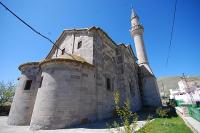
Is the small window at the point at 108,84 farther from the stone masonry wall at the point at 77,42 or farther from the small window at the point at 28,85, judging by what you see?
the small window at the point at 28,85

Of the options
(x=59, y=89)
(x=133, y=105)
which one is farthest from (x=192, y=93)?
(x=59, y=89)

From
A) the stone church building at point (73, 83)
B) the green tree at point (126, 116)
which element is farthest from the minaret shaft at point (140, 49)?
the green tree at point (126, 116)

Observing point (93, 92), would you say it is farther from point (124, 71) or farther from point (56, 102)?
point (124, 71)

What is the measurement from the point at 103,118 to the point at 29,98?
7.05m

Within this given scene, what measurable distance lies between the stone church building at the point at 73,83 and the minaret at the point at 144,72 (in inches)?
199

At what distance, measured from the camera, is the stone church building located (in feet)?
30.3

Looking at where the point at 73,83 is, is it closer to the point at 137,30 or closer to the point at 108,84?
the point at 108,84

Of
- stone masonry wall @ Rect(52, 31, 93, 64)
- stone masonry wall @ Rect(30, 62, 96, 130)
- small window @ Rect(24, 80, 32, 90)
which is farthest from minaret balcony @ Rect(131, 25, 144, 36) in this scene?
small window @ Rect(24, 80, 32, 90)

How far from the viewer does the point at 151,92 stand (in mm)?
22078

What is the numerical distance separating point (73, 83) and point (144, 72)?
55.8 ft

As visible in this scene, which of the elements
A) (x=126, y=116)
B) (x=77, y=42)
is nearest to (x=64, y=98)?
(x=126, y=116)

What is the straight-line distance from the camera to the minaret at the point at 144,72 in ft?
71.5

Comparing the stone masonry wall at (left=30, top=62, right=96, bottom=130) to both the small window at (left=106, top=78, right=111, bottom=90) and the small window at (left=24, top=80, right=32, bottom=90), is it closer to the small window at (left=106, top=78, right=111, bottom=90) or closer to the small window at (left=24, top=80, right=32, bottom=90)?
the small window at (left=106, top=78, right=111, bottom=90)

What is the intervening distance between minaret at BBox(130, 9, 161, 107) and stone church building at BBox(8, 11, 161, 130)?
5063mm
